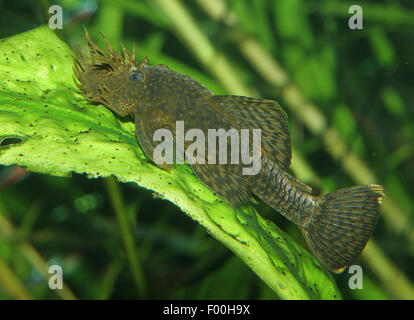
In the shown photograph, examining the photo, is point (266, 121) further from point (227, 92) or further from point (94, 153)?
point (227, 92)

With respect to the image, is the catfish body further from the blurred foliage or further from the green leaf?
the blurred foliage

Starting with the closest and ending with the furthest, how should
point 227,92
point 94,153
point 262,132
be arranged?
point 94,153 → point 262,132 → point 227,92

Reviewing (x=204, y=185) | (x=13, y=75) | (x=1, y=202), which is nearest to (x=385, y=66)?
(x=204, y=185)

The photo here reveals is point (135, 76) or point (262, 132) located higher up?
point (135, 76)

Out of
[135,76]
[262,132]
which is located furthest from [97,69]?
[262,132]
